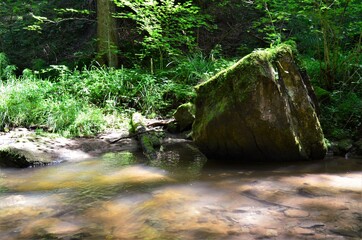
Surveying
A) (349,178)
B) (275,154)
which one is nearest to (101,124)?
(275,154)

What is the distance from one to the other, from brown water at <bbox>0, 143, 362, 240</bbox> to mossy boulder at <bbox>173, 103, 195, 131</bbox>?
203cm

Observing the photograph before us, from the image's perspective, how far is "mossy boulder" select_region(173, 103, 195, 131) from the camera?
746 cm

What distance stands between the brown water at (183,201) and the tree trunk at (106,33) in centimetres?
600

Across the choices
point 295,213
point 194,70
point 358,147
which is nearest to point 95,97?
point 194,70

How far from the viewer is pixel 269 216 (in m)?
3.17

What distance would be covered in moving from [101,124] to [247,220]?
5.10 m

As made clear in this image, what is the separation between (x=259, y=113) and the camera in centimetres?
514

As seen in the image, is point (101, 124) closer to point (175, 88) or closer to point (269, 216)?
point (175, 88)

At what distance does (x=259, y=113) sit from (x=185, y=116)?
2.55 meters

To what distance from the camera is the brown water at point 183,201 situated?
2.93 m

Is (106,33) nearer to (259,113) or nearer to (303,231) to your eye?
(259,113)

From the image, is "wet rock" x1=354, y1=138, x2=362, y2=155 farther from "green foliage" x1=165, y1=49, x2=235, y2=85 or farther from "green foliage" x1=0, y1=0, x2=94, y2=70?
"green foliage" x1=0, y1=0, x2=94, y2=70

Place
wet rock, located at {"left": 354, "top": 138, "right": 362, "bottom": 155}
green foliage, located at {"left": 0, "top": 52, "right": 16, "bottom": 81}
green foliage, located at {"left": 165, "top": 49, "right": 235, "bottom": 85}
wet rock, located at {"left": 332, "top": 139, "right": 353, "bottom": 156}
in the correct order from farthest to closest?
green foliage, located at {"left": 0, "top": 52, "right": 16, "bottom": 81} → green foliage, located at {"left": 165, "top": 49, "right": 235, "bottom": 85} → wet rock, located at {"left": 332, "top": 139, "right": 353, "bottom": 156} → wet rock, located at {"left": 354, "top": 138, "right": 362, "bottom": 155}

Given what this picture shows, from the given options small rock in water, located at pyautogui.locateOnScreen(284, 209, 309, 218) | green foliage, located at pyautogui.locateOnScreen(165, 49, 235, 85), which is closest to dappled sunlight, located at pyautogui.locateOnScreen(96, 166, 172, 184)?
small rock in water, located at pyautogui.locateOnScreen(284, 209, 309, 218)
